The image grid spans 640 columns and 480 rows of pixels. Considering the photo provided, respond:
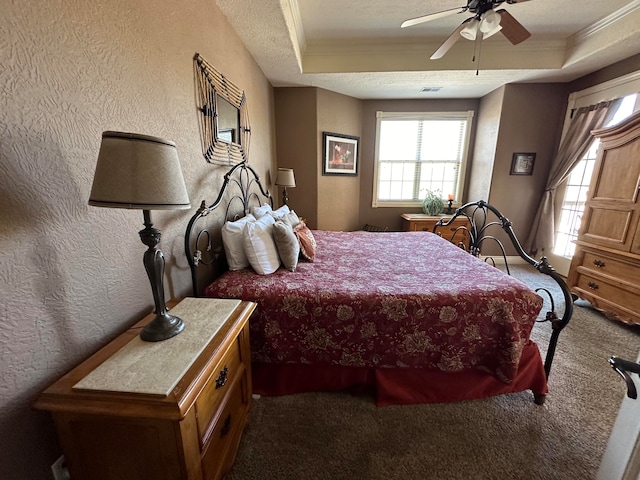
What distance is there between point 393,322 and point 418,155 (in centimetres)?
384

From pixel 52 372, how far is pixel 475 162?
5233mm

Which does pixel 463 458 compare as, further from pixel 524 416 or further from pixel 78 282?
pixel 78 282

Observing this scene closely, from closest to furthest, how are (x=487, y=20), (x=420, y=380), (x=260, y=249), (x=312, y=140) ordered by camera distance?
1. (x=420, y=380)
2. (x=260, y=249)
3. (x=487, y=20)
4. (x=312, y=140)

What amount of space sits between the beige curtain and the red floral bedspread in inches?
122

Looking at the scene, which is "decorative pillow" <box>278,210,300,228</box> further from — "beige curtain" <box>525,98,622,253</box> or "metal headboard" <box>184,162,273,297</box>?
"beige curtain" <box>525,98,622,253</box>

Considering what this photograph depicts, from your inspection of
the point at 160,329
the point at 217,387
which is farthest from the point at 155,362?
the point at 217,387

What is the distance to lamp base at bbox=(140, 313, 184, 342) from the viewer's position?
0.98 m

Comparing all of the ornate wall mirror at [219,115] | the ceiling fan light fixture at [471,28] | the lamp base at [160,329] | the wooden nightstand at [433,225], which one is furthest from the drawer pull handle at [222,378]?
the wooden nightstand at [433,225]

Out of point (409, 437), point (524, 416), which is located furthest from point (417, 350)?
point (524, 416)

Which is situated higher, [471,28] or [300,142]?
[471,28]

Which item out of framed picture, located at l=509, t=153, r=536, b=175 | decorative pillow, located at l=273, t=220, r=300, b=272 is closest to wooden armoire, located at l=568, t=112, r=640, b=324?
framed picture, located at l=509, t=153, r=536, b=175

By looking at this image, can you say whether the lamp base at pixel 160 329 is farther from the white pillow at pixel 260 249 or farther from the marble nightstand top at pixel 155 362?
the white pillow at pixel 260 249

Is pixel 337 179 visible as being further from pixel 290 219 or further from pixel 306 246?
pixel 306 246

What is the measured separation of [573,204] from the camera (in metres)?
3.59
